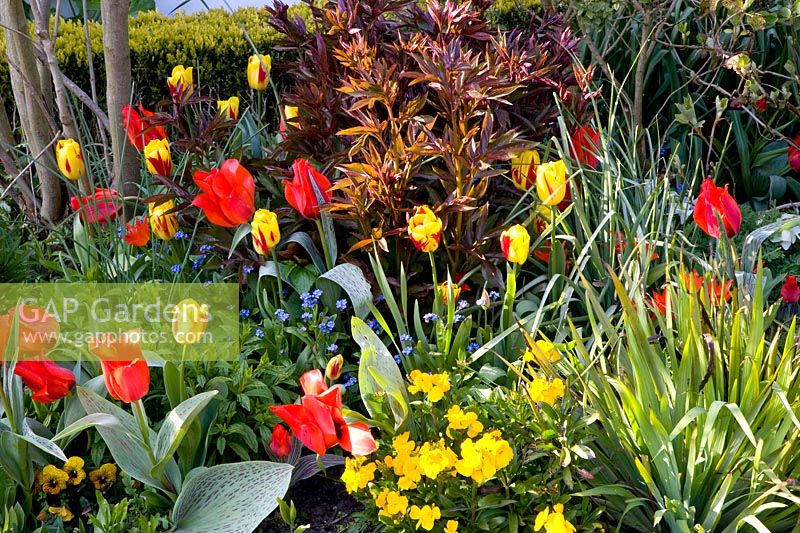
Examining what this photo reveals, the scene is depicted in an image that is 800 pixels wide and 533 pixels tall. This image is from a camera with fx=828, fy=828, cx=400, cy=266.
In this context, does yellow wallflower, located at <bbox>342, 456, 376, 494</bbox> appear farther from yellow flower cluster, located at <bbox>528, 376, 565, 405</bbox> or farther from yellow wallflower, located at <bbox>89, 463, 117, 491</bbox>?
yellow wallflower, located at <bbox>89, 463, 117, 491</bbox>

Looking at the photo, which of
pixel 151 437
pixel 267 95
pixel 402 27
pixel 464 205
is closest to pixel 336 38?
pixel 402 27

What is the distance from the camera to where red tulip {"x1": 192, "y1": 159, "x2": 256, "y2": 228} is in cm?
217

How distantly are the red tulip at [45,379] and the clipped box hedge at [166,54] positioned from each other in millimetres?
2452

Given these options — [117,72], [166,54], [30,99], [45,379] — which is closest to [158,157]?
[117,72]

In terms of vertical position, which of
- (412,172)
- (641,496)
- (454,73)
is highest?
(454,73)

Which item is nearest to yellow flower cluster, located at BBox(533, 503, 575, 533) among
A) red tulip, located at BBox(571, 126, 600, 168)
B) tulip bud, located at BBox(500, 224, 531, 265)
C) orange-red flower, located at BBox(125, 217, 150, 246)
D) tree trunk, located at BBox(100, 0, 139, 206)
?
tulip bud, located at BBox(500, 224, 531, 265)

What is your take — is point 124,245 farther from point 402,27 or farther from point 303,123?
point 402,27

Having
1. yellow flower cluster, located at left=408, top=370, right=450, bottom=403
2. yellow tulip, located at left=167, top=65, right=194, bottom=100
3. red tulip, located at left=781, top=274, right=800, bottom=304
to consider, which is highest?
yellow tulip, located at left=167, top=65, right=194, bottom=100

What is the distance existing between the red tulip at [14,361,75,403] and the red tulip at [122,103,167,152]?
3.08ft

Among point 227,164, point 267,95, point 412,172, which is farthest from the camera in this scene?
point 267,95

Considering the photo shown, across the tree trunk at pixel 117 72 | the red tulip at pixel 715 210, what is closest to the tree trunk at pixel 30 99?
the tree trunk at pixel 117 72

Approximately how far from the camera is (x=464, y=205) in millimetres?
2283

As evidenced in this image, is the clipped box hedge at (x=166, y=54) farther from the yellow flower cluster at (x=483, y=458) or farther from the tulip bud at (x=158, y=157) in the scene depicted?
the yellow flower cluster at (x=483, y=458)

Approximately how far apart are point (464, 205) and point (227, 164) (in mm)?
649
